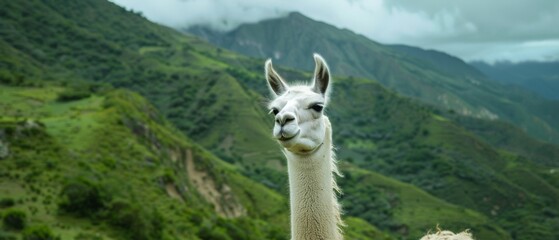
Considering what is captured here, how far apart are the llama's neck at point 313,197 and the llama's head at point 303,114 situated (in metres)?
0.18

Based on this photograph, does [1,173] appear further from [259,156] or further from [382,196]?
[382,196]

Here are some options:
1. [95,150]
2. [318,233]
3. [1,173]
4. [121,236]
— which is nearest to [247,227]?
[95,150]

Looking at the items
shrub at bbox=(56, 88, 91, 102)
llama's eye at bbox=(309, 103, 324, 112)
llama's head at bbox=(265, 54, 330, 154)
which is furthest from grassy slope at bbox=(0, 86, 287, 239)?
llama's eye at bbox=(309, 103, 324, 112)

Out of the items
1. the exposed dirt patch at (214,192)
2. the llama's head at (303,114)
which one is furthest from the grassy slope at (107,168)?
the llama's head at (303,114)

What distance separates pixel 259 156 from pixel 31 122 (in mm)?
91407

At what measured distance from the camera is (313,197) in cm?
691

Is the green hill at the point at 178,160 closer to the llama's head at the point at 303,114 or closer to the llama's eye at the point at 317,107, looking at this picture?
the llama's head at the point at 303,114

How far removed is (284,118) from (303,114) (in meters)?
0.53

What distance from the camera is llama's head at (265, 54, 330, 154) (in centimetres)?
639

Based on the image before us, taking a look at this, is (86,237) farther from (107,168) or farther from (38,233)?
(107,168)

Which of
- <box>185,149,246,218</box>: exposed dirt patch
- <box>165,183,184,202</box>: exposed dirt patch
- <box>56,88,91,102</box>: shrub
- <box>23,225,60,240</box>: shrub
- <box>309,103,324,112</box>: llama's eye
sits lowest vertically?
<box>23,225,60,240</box>: shrub

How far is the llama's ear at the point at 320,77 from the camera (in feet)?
23.2

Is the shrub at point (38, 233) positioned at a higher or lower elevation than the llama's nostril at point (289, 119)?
lower

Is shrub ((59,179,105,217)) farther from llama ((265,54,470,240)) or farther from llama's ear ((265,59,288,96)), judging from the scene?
llama ((265,54,470,240))
